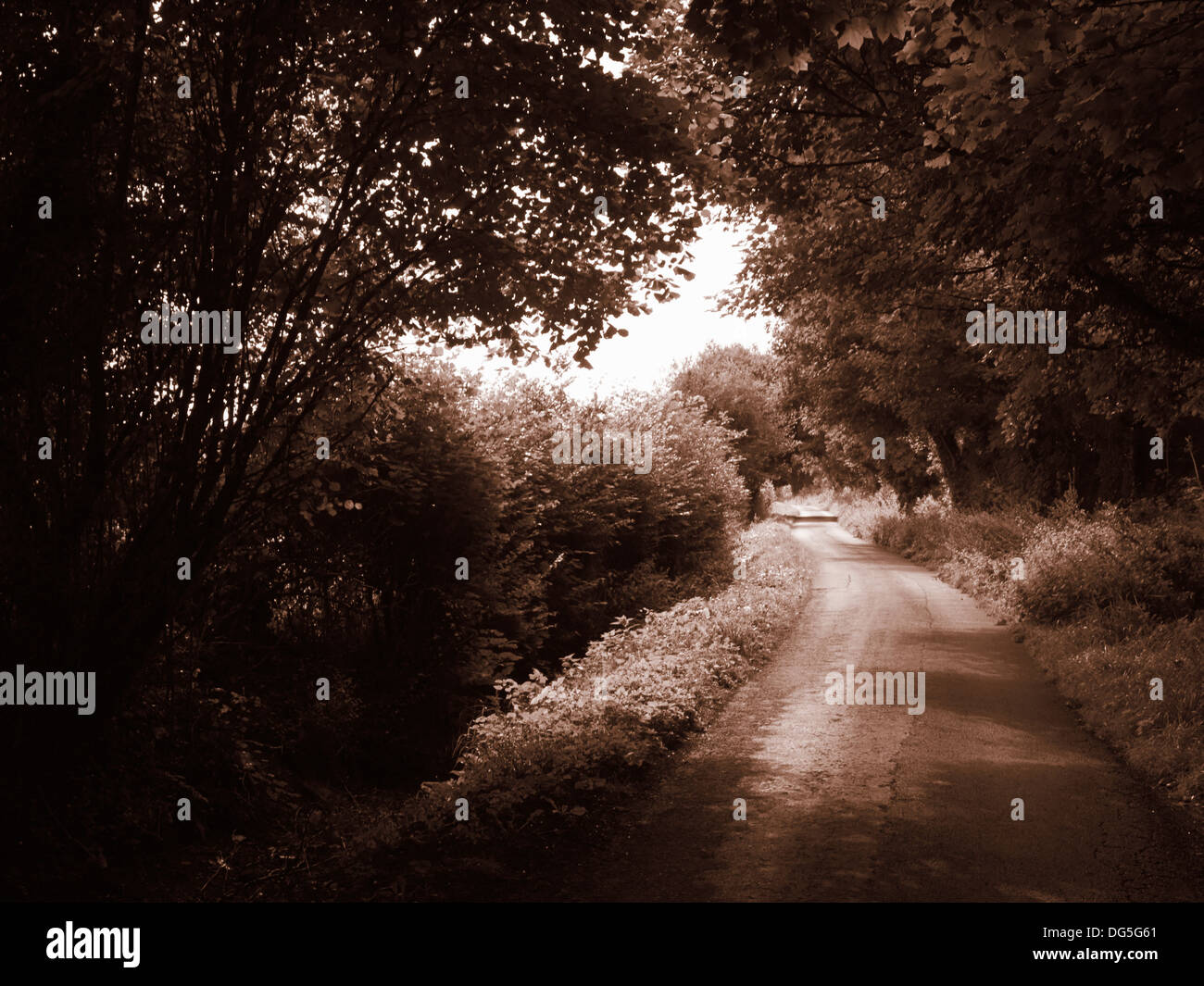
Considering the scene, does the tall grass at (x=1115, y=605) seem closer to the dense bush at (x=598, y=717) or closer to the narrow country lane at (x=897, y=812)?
the narrow country lane at (x=897, y=812)

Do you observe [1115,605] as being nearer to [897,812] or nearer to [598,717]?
[897,812]

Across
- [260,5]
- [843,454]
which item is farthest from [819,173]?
[843,454]

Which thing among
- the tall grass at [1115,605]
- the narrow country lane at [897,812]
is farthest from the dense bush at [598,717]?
the tall grass at [1115,605]

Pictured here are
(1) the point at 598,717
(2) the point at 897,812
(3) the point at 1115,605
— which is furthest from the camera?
(3) the point at 1115,605

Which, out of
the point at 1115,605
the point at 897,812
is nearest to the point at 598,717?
the point at 897,812

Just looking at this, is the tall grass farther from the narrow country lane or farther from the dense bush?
the dense bush

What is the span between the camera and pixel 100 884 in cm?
586

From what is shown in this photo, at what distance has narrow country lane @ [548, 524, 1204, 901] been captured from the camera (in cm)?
529

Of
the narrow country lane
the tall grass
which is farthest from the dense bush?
the tall grass

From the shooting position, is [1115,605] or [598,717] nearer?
[598,717]

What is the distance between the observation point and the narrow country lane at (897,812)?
5.29m

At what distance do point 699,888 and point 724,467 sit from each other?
23593 mm

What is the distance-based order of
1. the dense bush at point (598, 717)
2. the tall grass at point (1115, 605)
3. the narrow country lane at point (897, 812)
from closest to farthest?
the narrow country lane at point (897, 812)
the dense bush at point (598, 717)
the tall grass at point (1115, 605)

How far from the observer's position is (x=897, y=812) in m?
6.60
